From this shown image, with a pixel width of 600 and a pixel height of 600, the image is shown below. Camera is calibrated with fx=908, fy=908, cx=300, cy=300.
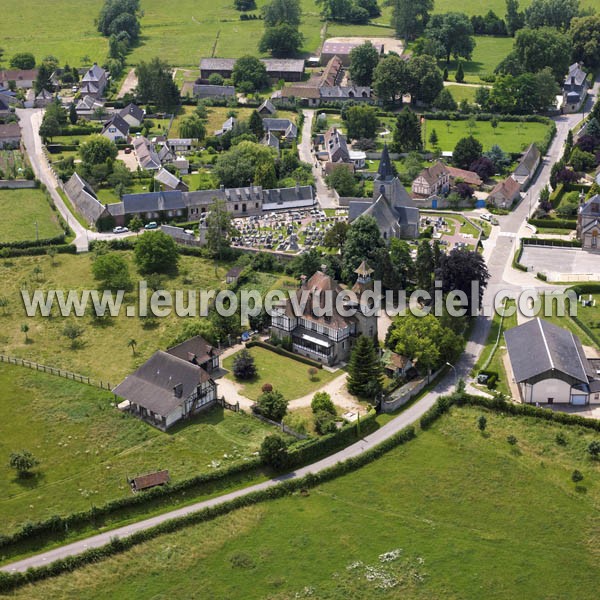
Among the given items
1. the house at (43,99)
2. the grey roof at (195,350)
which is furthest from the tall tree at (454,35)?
the grey roof at (195,350)

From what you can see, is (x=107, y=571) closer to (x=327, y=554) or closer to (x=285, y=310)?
(x=327, y=554)

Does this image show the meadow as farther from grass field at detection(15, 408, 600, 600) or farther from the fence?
grass field at detection(15, 408, 600, 600)

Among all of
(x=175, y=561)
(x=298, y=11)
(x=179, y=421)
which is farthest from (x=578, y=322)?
(x=298, y=11)

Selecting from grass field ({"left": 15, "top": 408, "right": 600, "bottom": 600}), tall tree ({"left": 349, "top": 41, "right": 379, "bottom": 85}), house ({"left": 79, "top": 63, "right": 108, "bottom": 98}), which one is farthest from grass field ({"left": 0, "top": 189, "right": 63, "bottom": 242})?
tall tree ({"left": 349, "top": 41, "right": 379, "bottom": 85})

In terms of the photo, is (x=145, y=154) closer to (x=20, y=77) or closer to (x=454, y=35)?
(x=20, y=77)

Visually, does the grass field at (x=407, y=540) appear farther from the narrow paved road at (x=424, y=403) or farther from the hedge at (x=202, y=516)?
the narrow paved road at (x=424, y=403)

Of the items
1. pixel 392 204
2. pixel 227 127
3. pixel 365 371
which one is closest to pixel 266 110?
pixel 227 127

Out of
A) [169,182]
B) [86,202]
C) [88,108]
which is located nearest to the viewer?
[86,202]
